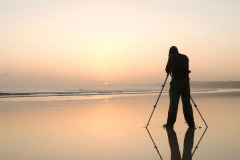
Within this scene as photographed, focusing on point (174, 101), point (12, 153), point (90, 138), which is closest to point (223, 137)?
point (174, 101)

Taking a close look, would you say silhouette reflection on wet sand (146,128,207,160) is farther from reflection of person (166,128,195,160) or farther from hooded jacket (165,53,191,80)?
hooded jacket (165,53,191,80)

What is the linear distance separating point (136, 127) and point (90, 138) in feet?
6.01

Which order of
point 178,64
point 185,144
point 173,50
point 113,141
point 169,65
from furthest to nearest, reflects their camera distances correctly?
point 173,50 → point 169,65 → point 178,64 → point 113,141 → point 185,144

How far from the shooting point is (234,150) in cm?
491

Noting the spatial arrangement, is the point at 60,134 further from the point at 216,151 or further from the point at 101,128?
the point at 216,151

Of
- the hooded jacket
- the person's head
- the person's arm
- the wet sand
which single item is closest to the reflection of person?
the wet sand

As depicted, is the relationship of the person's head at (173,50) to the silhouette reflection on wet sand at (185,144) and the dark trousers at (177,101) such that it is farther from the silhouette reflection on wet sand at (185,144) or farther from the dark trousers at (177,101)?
the silhouette reflection on wet sand at (185,144)

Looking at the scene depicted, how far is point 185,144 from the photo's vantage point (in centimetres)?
555

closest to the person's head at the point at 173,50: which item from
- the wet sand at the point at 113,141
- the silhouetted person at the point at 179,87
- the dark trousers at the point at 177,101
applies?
the silhouetted person at the point at 179,87

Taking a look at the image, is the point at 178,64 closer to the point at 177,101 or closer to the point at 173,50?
the point at 173,50

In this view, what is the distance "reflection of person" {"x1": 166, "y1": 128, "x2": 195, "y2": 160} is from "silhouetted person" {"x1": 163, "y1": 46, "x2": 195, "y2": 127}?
0.41 meters

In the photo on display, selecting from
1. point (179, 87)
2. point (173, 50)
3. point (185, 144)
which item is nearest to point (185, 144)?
point (185, 144)

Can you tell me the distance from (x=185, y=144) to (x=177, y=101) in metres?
2.18

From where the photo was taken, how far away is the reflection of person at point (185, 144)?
4.63 metres
